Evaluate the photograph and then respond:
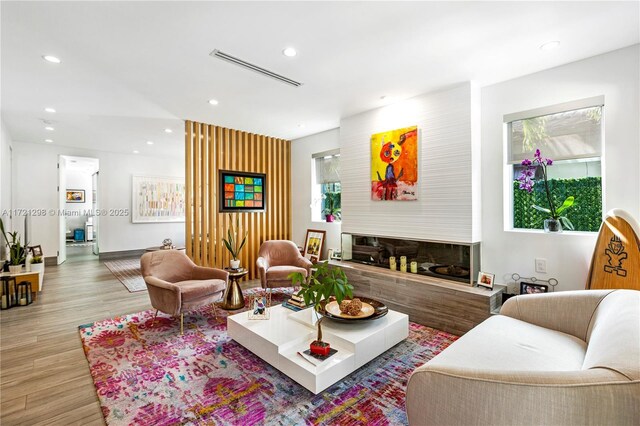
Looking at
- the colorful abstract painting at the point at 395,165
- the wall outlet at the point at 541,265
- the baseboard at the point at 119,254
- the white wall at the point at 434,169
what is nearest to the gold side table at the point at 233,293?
the white wall at the point at 434,169

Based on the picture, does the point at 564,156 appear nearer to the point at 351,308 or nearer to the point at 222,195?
the point at 351,308

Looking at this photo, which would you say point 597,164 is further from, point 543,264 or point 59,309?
point 59,309

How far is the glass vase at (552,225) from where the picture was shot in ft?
9.78

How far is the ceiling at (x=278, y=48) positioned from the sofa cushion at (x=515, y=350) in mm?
2242

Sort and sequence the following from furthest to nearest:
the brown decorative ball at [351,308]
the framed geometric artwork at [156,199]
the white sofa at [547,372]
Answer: the framed geometric artwork at [156,199]
the brown decorative ball at [351,308]
the white sofa at [547,372]

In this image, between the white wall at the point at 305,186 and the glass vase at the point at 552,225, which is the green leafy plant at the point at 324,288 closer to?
the glass vase at the point at 552,225

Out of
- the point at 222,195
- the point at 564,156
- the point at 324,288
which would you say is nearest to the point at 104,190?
the point at 222,195

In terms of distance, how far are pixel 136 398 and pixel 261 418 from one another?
93cm

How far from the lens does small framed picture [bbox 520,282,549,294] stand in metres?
2.98

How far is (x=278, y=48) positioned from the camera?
8.61 ft

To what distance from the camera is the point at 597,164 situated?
9.40 ft

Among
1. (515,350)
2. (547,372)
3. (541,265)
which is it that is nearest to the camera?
(547,372)

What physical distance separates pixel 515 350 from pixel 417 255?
2159mm

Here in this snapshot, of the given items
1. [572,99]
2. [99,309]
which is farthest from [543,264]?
[99,309]
